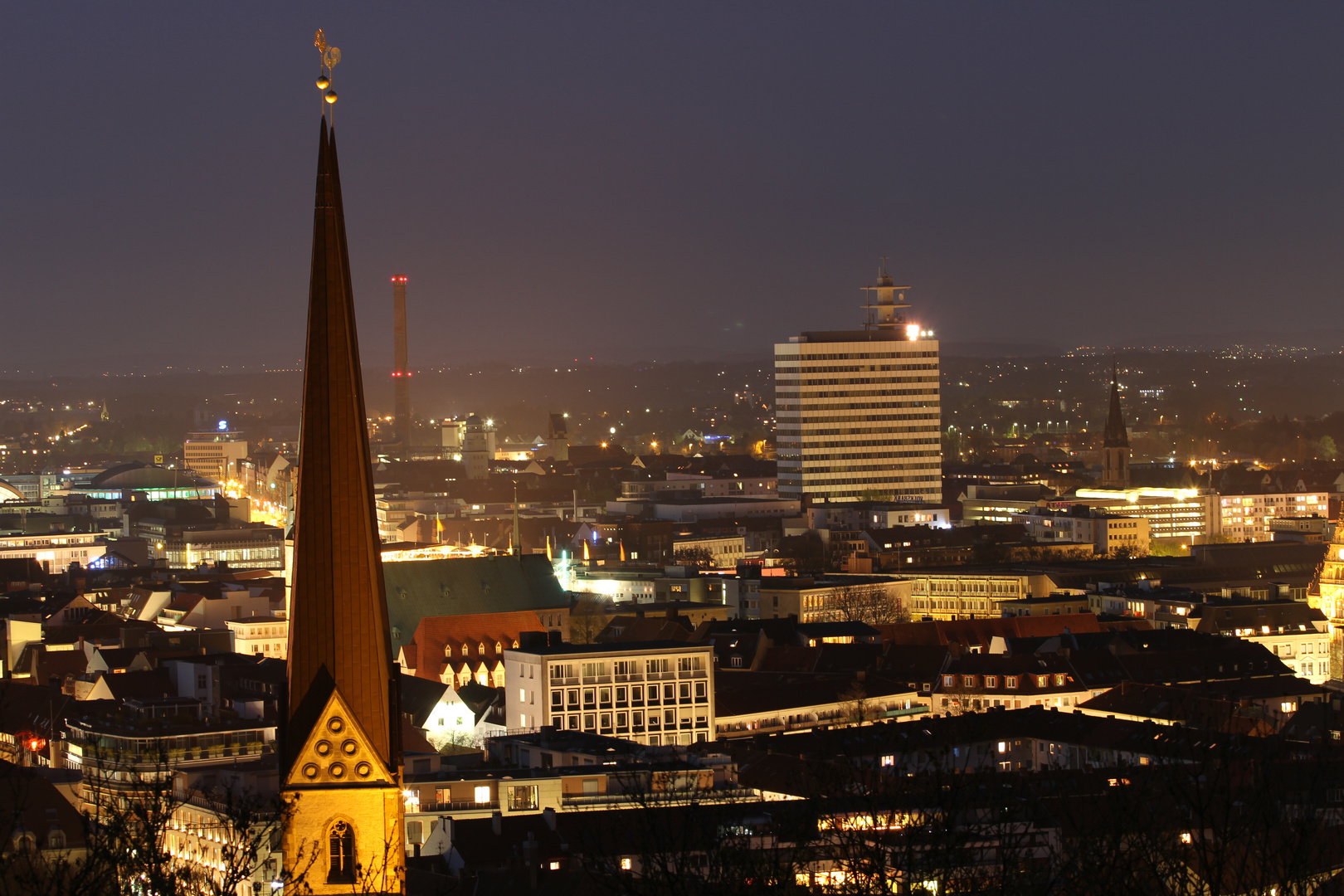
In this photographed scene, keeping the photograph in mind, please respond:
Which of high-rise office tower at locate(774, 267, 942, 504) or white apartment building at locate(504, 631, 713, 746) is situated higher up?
high-rise office tower at locate(774, 267, 942, 504)

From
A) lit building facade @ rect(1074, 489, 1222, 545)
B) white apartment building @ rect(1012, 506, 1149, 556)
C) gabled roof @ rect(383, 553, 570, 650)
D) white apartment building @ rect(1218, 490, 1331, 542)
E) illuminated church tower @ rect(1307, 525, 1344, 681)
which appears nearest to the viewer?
gabled roof @ rect(383, 553, 570, 650)

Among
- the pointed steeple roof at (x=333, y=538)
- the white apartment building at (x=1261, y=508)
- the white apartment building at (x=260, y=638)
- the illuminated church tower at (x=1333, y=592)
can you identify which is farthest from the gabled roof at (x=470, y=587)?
the white apartment building at (x=1261, y=508)

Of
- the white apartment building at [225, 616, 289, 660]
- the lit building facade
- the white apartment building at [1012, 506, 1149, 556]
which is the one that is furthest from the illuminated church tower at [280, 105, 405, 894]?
the lit building facade

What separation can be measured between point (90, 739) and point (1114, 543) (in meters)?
110

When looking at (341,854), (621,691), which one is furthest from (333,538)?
(621,691)

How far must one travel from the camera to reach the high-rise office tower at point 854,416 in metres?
192

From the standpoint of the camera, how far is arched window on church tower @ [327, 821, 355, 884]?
87.2 ft

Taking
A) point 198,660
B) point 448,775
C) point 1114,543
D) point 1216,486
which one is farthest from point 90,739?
point 1216,486

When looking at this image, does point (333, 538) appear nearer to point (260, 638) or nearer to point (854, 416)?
point (260, 638)

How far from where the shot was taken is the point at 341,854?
26656mm

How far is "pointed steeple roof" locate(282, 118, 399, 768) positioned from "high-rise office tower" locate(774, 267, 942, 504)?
16555 cm

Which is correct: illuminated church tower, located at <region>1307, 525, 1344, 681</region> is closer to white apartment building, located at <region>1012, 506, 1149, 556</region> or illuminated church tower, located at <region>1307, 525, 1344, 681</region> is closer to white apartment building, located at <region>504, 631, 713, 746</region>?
white apartment building, located at <region>1012, 506, 1149, 556</region>

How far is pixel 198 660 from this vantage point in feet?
263

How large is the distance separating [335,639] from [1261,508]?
173028 millimetres
